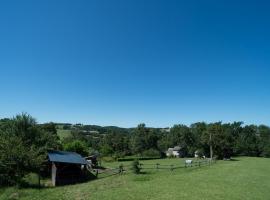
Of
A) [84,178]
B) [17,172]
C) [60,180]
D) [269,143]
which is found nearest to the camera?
[17,172]

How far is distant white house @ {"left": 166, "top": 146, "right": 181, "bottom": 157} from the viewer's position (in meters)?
102

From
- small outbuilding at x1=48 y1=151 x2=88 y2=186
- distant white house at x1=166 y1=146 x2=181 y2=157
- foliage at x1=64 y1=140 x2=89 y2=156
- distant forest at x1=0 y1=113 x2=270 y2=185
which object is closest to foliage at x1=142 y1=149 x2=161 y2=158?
distant forest at x1=0 y1=113 x2=270 y2=185

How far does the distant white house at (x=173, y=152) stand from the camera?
102425mm

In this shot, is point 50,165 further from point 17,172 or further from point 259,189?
point 259,189

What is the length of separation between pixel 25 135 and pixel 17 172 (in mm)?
11281

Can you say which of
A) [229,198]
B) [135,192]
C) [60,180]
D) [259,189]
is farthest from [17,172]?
[259,189]

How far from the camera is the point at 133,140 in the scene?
102 metres

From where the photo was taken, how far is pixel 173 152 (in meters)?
104

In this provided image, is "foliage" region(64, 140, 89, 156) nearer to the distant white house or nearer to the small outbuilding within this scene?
the small outbuilding

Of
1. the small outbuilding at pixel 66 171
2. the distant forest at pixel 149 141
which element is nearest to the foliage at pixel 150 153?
the distant forest at pixel 149 141

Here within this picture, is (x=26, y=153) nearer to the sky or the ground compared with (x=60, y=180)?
nearer to the sky

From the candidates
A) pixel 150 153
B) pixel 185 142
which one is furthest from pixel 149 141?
pixel 185 142

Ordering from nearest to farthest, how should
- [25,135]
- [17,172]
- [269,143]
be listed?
[17,172] < [25,135] < [269,143]

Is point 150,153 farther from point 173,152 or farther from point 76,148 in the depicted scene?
point 76,148
